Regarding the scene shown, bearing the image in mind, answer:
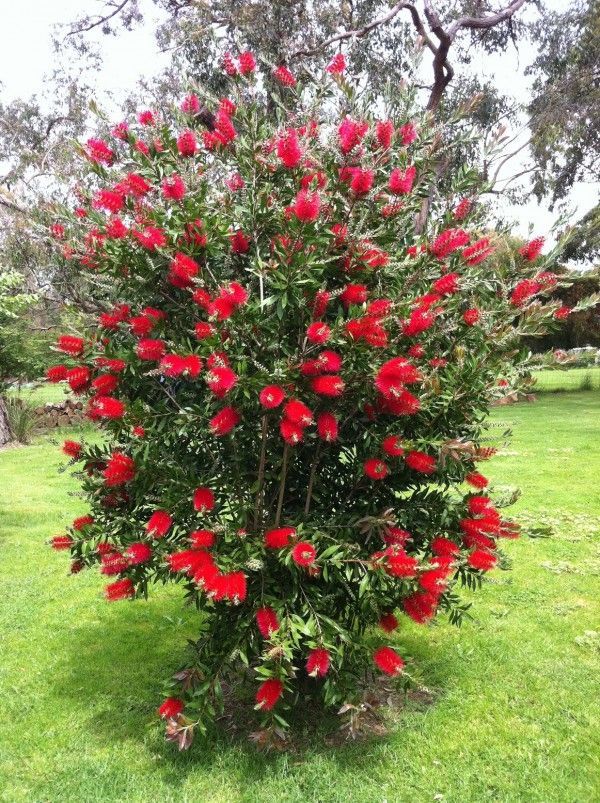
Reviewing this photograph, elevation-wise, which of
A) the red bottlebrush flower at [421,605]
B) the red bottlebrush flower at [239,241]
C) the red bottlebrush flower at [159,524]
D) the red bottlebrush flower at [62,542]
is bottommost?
the red bottlebrush flower at [421,605]

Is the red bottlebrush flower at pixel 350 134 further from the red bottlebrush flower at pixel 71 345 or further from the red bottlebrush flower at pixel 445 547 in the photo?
the red bottlebrush flower at pixel 445 547

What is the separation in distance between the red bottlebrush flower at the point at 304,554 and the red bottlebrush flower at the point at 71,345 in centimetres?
146

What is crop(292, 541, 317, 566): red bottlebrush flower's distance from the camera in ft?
10.0

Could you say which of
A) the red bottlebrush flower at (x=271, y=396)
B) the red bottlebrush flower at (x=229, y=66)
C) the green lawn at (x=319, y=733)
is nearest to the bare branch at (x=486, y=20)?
the green lawn at (x=319, y=733)

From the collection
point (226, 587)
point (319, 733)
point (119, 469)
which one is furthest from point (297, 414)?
point (319, 733)

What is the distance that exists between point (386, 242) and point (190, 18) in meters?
15.0

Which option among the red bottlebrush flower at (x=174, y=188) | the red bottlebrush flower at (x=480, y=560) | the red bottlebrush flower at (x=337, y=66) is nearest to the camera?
Result: the red bottlebrush flower at (x=174, y=188)

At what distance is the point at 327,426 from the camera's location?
10.6 feet

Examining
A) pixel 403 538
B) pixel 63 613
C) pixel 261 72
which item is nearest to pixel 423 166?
pixel 403 538

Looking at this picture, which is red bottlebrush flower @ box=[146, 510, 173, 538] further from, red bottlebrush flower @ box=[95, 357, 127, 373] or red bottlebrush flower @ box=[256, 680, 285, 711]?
red bottlebrush flower @ box=[256, 680, 285, 711]

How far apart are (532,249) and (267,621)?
226 cm

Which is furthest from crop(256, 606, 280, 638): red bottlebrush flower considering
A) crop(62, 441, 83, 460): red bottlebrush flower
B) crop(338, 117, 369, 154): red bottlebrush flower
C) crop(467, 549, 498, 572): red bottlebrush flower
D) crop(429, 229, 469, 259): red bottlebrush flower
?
crop(338, 117, 369, 154): red bottlebrush flower

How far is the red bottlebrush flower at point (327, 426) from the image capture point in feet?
10.5

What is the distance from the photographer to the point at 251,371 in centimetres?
327
